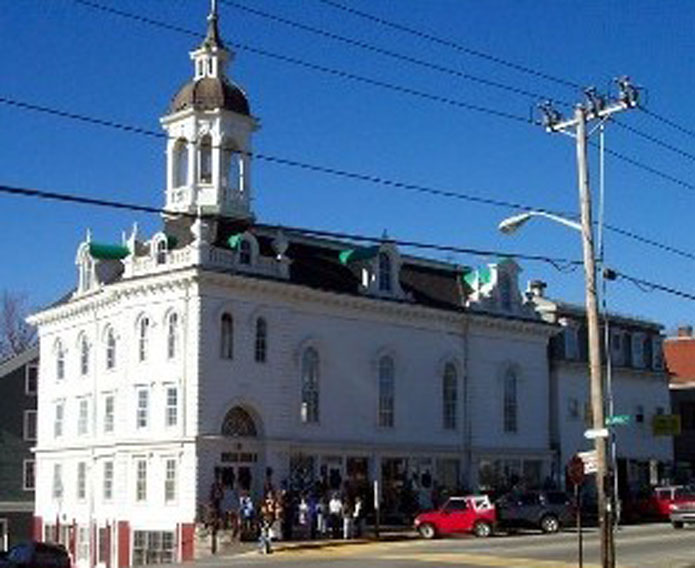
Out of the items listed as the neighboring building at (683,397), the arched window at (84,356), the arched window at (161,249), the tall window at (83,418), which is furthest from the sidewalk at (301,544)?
the neighboring building at (683,397)

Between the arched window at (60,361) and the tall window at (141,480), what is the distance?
911 centimetres

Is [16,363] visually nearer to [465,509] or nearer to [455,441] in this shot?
[455,441]

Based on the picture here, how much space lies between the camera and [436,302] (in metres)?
57.0

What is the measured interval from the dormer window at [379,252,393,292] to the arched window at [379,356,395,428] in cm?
304

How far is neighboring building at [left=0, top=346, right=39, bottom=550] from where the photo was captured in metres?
66.8

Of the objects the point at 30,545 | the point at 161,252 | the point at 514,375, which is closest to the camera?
the point at 30,545

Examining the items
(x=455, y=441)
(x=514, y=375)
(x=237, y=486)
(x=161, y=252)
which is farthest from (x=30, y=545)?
(x=514, y=375)

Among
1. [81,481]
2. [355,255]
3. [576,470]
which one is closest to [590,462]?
[576,470]

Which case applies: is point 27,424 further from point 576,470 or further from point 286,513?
point 576,470

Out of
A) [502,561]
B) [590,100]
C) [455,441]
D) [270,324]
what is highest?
[590,100]

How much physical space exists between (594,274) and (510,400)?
3105cm

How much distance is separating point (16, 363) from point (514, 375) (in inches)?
1058

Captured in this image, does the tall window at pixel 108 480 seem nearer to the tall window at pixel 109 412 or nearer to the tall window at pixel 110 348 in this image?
the tall window at pixel 109 412

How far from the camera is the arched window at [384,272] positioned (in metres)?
54.7
